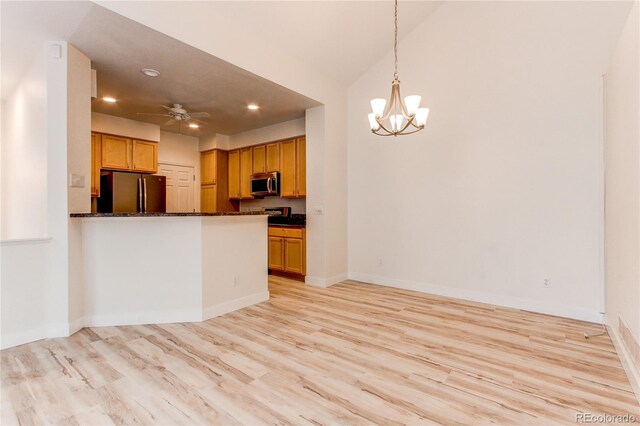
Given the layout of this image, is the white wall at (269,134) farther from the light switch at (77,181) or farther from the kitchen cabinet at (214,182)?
the light switch at (77,181)

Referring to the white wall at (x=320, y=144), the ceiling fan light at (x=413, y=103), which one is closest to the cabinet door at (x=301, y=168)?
the white wall at (x=320, y=144)

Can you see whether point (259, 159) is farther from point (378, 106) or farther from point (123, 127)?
point (378, 106)

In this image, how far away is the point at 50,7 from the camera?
2.43 meters

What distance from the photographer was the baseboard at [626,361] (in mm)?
2000

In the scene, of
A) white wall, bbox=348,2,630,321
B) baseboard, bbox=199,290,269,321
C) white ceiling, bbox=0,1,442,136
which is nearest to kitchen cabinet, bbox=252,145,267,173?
white ceiling, bbox=0,1,442,136

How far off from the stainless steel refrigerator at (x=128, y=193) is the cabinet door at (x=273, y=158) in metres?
1.99

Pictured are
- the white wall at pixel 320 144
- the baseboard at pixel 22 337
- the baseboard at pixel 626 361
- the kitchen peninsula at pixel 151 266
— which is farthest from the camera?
the white wall at pixel 320 144

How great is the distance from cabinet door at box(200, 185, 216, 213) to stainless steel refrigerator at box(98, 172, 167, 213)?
117cm

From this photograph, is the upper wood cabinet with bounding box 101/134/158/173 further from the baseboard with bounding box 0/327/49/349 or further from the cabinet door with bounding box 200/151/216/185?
the baseboard with bounding box 0/327/49/349

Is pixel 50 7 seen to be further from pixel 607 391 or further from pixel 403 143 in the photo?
pixel 607 391

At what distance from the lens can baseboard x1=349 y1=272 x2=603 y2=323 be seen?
3.28 m

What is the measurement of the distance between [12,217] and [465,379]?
533 cm

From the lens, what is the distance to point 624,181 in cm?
233

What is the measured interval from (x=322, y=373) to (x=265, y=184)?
4.07m
